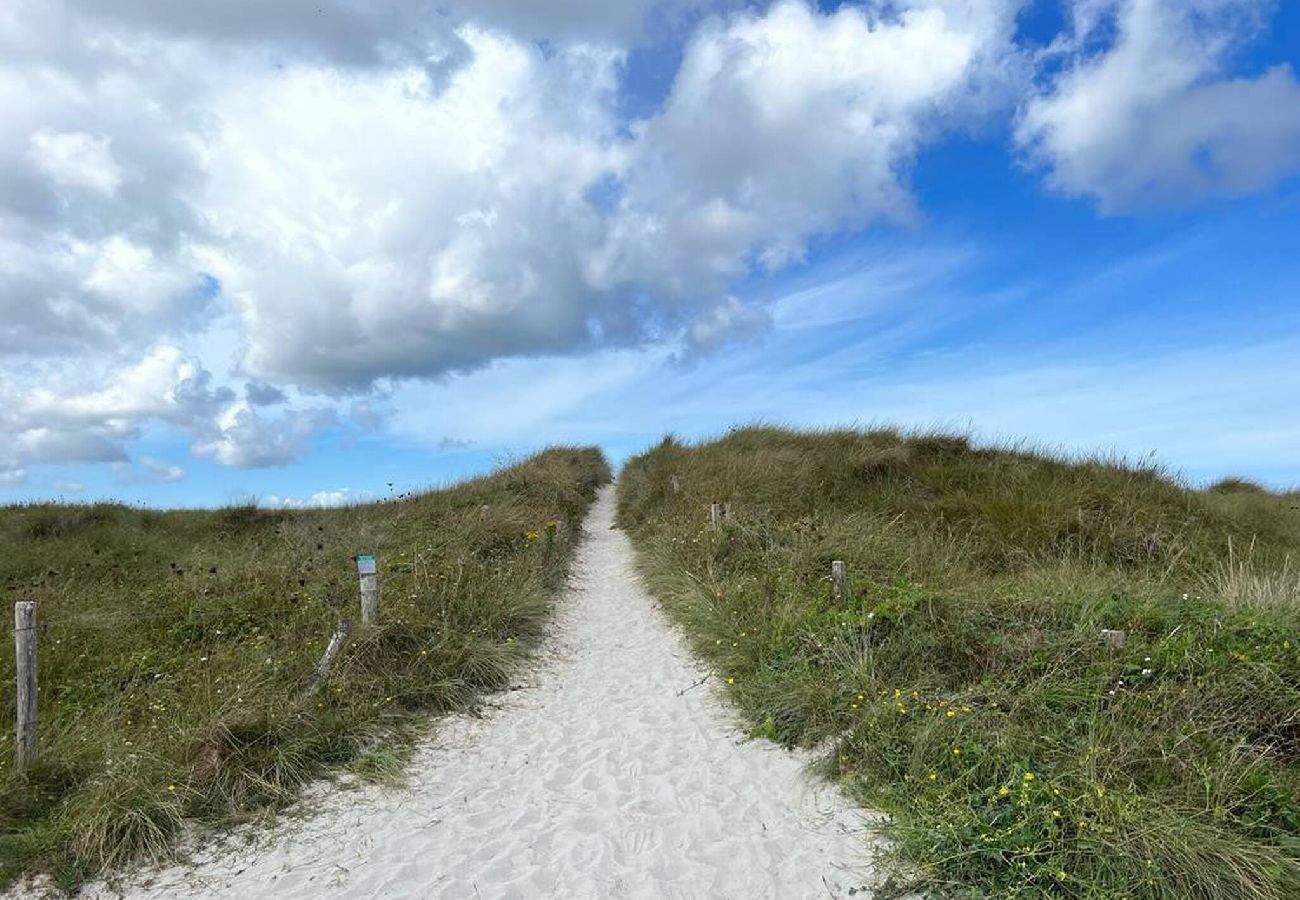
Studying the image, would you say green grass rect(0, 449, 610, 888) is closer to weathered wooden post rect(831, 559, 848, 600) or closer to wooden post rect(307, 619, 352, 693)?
wooden post rect(307, 619, 352, 693)

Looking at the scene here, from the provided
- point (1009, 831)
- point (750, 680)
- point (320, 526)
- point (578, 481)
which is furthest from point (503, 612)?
point (578, 481)

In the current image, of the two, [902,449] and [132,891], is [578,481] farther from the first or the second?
[132,891]

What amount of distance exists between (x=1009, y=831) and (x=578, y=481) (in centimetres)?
2043

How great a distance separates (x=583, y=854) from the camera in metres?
4.69

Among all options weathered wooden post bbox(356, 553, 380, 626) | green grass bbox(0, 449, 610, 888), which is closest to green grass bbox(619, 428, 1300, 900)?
green grass bbox(0, 449, 610, 888)

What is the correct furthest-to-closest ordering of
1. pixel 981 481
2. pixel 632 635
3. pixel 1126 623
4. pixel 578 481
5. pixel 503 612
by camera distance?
pixel 578 481, pixel 981 481, pixel 632 635, pixel 503 612, pixel 1126 623

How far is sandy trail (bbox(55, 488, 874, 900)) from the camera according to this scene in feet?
14.4

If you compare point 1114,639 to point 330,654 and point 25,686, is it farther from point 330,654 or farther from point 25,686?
point 25,686

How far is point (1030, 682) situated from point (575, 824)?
383 centimetres

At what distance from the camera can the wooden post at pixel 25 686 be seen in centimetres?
545

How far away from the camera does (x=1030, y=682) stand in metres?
5.90

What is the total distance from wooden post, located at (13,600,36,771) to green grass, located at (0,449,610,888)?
13 cm

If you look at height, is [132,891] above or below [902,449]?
below

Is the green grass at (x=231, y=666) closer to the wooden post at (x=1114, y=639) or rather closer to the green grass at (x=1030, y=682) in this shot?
the green grass at (x=1030, y=682)
